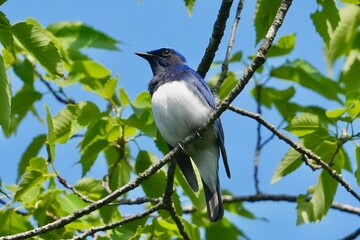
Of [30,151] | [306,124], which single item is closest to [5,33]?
[306,124]

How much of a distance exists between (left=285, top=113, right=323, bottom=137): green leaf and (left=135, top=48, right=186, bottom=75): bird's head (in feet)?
5.15

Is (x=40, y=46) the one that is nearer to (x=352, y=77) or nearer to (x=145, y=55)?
(x=145, y=55)

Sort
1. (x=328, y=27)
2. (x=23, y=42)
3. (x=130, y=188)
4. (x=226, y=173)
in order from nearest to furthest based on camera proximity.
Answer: (x=23, y=42), (x=130, y=188), (x=328, y=27), (x=226, y=173)

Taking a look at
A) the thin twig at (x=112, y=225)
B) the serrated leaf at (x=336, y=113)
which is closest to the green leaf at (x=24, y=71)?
the thin twig at (x=112, y=225)

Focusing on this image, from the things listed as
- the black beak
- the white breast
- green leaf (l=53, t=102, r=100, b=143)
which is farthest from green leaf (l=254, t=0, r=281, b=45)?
the black beak

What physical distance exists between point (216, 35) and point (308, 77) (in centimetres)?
212

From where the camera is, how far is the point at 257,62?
11.0 ft

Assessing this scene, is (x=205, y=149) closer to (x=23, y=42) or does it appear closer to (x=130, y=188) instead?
(x=130, y=188)

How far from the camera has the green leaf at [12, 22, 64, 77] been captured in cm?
324

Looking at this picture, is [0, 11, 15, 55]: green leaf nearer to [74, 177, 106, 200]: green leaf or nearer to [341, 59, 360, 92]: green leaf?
[74, 177, 106, 200]: green leaf

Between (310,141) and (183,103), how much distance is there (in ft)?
3.44

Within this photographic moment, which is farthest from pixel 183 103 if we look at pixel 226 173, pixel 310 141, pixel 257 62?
pixel 257 62

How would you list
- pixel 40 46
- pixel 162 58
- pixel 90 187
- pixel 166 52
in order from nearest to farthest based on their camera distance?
1. pixel 40 46
2. pixel 90 187
3. pixel 162 58
4. pixel 166 52

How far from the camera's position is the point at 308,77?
18.8ft
